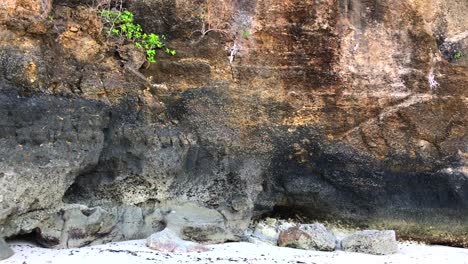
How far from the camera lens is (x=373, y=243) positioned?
5965 millimetres

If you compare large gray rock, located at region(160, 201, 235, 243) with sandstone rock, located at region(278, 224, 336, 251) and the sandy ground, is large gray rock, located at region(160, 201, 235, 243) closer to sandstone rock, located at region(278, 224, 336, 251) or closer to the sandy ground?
the sandy ground

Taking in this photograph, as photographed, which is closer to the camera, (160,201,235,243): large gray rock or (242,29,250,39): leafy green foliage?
(160,201,235,243): large gray rock

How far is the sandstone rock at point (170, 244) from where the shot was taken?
531 centimetres

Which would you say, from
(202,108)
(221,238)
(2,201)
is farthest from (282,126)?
(2,201)

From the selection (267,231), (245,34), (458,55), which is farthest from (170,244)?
(458,55)

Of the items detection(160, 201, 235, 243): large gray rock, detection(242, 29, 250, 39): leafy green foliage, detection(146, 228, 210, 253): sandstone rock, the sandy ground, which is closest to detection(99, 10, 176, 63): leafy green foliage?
detection(242, 29, 250, 39): leafy green foliage

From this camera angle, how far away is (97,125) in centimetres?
577

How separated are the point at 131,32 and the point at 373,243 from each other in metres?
4.12

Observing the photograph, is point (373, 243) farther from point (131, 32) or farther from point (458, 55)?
point (131, 32)

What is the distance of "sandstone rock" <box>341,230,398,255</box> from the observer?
19.5 feet

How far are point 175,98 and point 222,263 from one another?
257 cm

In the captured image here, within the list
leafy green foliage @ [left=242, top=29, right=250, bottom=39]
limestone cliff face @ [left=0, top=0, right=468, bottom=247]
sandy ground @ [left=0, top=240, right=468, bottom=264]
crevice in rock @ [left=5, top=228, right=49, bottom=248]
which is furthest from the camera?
leafy green foliage @ [left=242, top=29, right=250, bottom=39]

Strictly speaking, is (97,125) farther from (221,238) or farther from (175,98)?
(221,238)

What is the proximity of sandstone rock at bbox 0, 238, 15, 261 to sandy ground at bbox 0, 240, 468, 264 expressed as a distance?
6 centimetres
